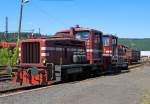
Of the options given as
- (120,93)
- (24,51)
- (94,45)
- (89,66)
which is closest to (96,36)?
(94,45)

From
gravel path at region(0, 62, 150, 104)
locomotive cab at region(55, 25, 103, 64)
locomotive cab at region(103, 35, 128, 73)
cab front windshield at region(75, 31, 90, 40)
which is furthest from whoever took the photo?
locomotive cab at region(103, 35, 128, 73)

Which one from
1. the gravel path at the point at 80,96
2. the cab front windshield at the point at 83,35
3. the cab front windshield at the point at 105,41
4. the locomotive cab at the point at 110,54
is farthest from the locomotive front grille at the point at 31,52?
the cab front windshield at the point at 105,41

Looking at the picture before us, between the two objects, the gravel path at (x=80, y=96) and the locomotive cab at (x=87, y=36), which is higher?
the locomotive cab at (x=87, y=36)

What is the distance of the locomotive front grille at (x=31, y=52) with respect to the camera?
758 inches

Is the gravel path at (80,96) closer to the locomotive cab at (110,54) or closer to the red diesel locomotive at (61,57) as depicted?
the red diesel locomotive at (61,57)

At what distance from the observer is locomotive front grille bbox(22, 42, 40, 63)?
63.2 feet

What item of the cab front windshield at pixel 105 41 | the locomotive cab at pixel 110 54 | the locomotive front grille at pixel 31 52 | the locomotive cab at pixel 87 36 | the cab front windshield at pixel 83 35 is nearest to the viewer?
the locomotive front grille at pixel 31 52

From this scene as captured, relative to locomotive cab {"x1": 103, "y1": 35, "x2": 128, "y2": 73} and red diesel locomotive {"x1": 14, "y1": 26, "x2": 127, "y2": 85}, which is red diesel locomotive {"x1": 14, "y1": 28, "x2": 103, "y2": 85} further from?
locomotive cab {"x1": 103, "y1": 35, "x2": 128, "y2": 73}

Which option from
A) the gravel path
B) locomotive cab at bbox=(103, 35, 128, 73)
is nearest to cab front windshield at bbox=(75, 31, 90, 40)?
locomotive cab at bbox=(103, 35, 128, 73)

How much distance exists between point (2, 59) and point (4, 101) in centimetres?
3014

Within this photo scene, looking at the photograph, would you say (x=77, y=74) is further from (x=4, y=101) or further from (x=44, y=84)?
(x=4, y=101)

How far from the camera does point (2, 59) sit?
1646 inches

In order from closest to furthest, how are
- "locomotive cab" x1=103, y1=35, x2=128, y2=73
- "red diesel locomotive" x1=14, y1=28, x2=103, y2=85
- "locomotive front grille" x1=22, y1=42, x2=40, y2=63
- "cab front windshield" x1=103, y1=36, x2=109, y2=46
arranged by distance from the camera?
"red diesel locomotive" x1=14, y1=28, x2=103, y2=85 → "locomotive front grille" x1=22, y1=42, x2=40, y2=63 → "locomotive cab" x1=103, y1=35, x2=128, y2=73 → "cab front windshield" x1=103, y1=36, x2=109, y2=46

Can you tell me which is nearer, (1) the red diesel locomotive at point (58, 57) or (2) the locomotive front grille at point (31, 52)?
(1) the red diesel locomotive at point (58, 57)
